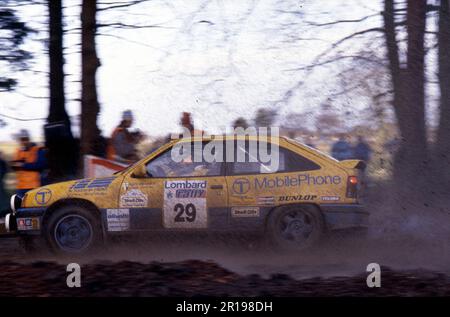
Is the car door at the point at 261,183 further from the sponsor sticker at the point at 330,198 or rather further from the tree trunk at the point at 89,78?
the tree trunk at the point at 89,78

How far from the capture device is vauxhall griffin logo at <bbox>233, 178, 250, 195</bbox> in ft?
28.0

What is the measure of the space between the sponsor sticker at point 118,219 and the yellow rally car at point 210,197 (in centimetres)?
1

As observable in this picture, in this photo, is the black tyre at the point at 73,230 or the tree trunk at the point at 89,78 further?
the tree trunk at the point at 89,78

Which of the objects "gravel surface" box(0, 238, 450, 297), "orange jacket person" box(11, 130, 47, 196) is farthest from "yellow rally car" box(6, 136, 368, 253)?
"orange jacket person" box(11, 130, 47, 196)

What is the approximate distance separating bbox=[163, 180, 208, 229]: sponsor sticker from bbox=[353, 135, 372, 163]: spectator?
367cm

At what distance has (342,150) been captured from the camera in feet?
37.6

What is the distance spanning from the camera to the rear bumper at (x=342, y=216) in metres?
8.31

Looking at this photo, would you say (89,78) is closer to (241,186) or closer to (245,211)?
(241,186)

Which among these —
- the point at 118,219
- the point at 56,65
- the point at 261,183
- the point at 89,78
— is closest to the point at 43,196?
the point at 118,219

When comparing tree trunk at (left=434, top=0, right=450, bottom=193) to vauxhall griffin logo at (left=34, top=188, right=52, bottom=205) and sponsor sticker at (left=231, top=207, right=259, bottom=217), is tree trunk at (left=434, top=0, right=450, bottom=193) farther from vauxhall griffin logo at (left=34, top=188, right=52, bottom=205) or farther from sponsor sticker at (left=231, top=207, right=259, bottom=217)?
vauxhall griffin logo at (left=34, top=188, right=52, bottom=205)

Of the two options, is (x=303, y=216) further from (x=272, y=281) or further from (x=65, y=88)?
(x=65, y=88)

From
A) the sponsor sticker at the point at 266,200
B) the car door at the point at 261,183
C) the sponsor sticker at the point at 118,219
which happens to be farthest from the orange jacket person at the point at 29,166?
the sponsor sticker at the point at 266,200

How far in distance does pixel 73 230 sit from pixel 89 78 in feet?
11.6

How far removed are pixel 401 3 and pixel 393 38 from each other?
1.89 ft
